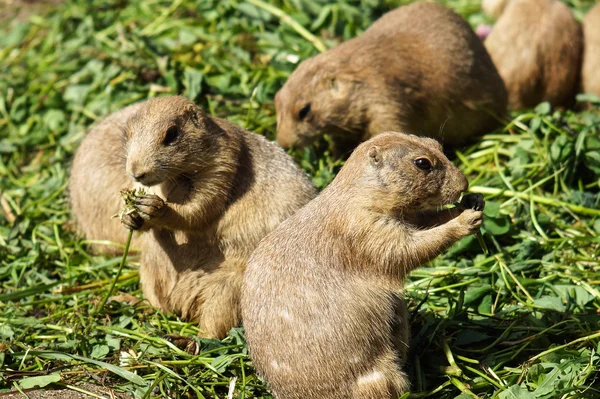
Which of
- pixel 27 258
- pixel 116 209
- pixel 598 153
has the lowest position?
pixel 27 258

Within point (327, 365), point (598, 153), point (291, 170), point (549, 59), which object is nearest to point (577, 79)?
point (549, 59)

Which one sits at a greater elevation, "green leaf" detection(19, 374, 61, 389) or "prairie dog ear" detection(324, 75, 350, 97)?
"prairie dog ear" detection(324, 75, 350, 97)

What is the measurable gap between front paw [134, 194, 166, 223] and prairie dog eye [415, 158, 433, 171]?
170cm

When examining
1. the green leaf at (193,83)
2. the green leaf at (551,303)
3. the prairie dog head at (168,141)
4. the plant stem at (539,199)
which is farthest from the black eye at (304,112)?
the green leaf at (551,303)

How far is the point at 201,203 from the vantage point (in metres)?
5.62

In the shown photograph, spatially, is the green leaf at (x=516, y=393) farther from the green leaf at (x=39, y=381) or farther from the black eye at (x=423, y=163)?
the green leaf at (x=39, y=381)

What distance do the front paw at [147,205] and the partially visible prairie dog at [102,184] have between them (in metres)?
1.17

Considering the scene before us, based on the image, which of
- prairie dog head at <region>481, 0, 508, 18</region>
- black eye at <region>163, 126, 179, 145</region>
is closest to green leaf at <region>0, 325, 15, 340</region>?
black eye at <region>163, 126, 179, 145</region>

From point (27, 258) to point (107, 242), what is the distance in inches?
28.6

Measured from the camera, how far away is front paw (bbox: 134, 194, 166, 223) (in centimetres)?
535

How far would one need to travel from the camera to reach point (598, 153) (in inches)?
275

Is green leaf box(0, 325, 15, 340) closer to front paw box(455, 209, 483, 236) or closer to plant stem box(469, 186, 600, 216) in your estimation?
front paw box(455, 209, 483, 236)

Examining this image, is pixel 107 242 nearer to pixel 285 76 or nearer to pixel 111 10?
pixel 285 76

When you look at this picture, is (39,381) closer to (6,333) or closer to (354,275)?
(6,333)
